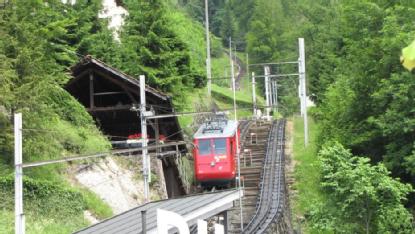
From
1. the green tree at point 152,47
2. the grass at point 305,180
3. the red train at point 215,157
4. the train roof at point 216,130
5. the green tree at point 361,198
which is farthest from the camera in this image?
the green tree at point 152,47

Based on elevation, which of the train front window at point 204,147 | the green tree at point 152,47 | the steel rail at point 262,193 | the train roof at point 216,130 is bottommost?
the steel rail at point 262,193

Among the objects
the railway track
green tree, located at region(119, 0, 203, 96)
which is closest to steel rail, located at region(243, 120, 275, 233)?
the railway track

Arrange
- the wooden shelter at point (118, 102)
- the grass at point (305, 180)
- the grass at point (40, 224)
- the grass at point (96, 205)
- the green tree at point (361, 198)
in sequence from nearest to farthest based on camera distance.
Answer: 1. the grass at point (40, 224)
2. the green tree at point (361, 198)
3. the grass at point (96, 205)
4. the wooden shelter at point (118, 102)
5. the grass at point (305, 180)

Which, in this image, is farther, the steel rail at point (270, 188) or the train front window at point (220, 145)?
the train front window at point (220, 145)

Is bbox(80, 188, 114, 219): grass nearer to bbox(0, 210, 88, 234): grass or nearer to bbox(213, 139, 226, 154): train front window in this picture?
bbox(0, 210, 88, 234): grass

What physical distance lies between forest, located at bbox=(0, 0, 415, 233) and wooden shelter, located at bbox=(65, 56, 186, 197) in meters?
1.22

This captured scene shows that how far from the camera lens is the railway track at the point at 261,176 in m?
24.9

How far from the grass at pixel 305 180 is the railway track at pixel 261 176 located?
75 cm

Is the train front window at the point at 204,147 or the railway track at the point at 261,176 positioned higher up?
the train front window at the point at 204,147

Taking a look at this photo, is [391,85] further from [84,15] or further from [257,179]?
[84,15]

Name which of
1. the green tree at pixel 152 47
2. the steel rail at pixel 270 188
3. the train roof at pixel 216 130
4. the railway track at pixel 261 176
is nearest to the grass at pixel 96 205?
the railway track at pixel 261 176

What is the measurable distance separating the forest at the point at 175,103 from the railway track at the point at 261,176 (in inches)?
59.9

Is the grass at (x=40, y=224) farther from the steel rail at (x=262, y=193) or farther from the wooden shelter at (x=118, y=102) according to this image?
the wooden shelter at (x=118, y=102)

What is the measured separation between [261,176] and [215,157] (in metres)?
3.29
